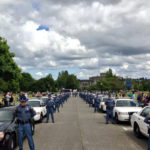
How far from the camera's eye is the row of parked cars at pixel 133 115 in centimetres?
846

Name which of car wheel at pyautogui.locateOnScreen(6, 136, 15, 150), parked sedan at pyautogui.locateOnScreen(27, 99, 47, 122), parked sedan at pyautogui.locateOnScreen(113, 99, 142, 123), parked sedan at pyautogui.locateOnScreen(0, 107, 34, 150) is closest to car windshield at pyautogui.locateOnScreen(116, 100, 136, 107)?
parked sedan at pyautogui.locateOnScreen(113, 99, 142, 123)

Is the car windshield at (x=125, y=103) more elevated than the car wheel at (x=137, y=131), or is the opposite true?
the car windshield at (x=125, y=103)

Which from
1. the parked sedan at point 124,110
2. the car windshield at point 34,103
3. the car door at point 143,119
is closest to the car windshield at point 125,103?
the parked sedan at point 124,110

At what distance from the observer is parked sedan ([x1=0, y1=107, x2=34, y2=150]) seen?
6.56m

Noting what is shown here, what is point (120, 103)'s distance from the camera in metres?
14.1

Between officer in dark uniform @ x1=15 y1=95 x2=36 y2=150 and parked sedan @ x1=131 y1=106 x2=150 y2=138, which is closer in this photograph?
officer in dark uniform @ x1=15 y1=95 x2=36 y2=150

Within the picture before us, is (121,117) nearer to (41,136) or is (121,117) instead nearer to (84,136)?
(84,136)

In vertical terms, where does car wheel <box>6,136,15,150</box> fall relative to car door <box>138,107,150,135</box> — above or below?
below

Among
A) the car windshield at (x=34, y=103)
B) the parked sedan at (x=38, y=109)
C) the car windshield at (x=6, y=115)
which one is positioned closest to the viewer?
the car windshield at (x=6, y=115)

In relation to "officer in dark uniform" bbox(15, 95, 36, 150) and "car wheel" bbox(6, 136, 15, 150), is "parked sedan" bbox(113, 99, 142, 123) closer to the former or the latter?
"officer in dark uniform" bbox(15, 95, 36, 150)

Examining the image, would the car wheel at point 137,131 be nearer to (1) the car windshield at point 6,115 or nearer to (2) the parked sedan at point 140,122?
(2) the parked sedan at point 140,122

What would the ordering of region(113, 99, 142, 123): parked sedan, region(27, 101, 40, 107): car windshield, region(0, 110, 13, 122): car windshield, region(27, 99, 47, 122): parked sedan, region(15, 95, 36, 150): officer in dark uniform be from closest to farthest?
region(15, 95, 36, 150): officer in dark uniform, region(0, 110, 13, 122): car windshield, region(113, 99, 142, 123): parked sedan, region(27, 99, 47, 122): parked sedan, region(27, 101, 40, 107): car windshield

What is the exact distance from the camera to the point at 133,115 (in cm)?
960

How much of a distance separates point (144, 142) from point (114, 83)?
73640mm
